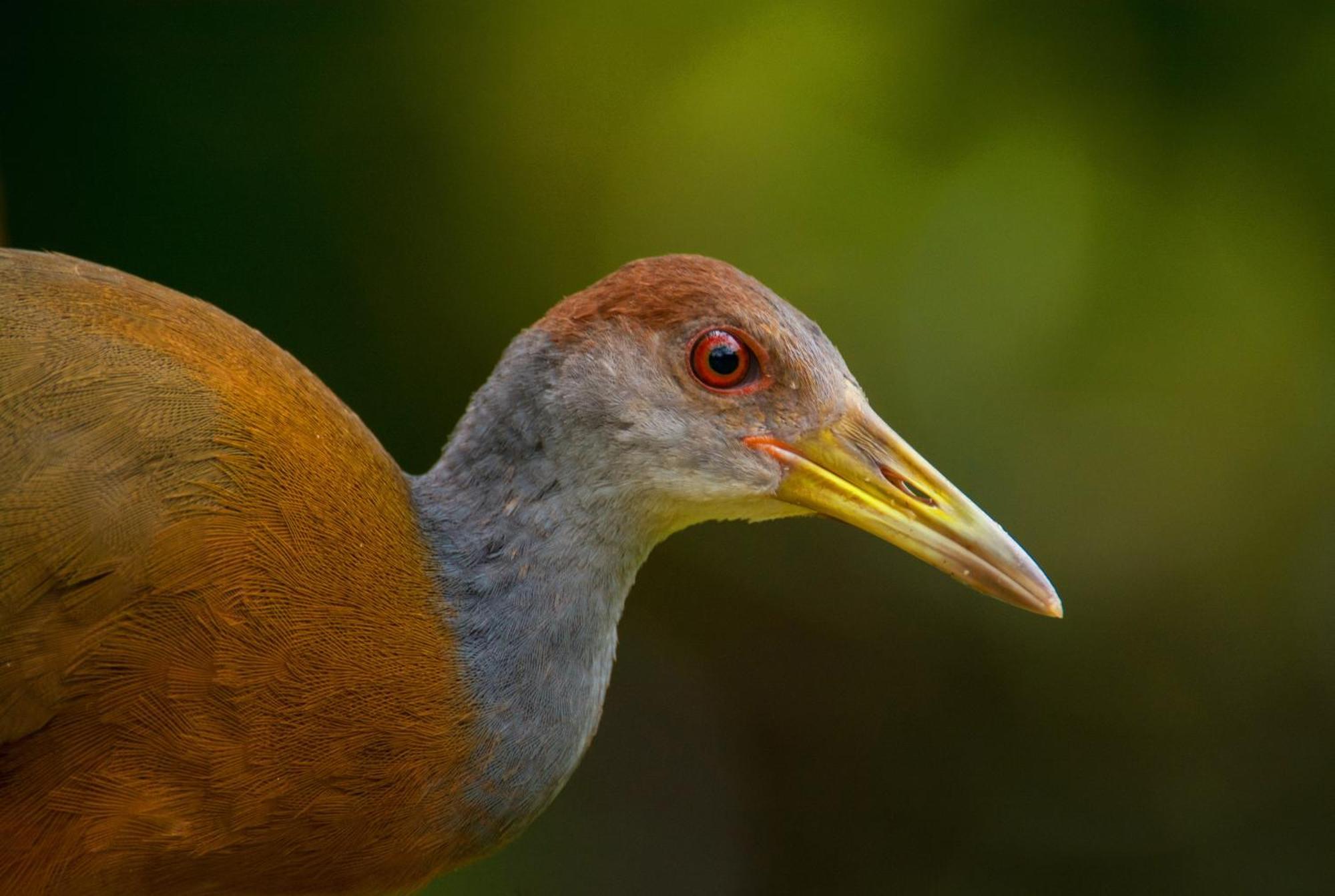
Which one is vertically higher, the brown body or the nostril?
the nostril

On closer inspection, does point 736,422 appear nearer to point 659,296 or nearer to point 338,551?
point 659,296

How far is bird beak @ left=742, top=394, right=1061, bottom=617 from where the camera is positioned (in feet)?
7.10

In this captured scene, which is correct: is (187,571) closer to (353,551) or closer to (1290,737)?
(353,551)

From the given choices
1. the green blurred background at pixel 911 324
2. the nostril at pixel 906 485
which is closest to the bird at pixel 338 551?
the nostril at pixel 906 485

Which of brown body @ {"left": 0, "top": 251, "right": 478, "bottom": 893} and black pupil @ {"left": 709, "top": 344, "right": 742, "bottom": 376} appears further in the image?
black pupil @ {"left": 709, "top": 344, "right": 742, "bottom": 376}

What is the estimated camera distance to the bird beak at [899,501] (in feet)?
7.10

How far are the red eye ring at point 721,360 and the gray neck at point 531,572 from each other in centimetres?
23

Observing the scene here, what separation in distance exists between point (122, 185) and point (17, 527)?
2.08m

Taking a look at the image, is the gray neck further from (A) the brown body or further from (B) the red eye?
(B) the red eye

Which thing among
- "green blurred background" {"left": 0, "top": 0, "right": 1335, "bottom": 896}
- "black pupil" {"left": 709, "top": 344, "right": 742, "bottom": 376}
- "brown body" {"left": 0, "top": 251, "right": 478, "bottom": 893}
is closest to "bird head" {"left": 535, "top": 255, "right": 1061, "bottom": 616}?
"black pupil" {"left": 709, "top": 344, "right": 742, "bottom": 376}

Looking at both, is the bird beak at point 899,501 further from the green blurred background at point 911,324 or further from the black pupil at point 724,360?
the green blurred background at point 911,324

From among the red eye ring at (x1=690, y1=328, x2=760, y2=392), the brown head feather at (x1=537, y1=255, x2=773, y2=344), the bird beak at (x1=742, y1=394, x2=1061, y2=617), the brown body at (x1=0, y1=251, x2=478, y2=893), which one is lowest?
the brown body at (x1=0, y1=251, x2=478, y2=893)

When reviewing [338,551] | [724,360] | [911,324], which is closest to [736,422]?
[724,360]

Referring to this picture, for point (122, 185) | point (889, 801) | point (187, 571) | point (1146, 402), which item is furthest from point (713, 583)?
point (187, 571)
